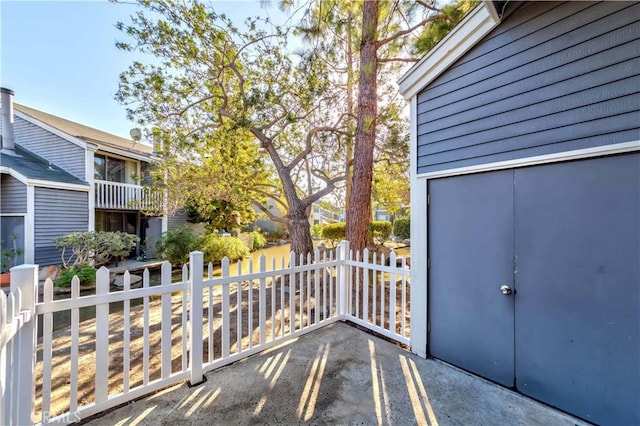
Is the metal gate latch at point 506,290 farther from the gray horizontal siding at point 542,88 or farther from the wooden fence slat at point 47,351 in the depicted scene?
the wooden fence slat at point 47,351

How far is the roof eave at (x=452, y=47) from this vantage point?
2.52 meters

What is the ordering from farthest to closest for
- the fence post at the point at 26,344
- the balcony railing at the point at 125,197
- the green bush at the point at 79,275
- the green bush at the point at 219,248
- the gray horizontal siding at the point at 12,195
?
the balcony railing at the point at 125,197, the green bush at the point at 219,248, the gray horizontal siding at the point at 12,195, the green bush at the point at 79,275, the fence post at the point at 26,344

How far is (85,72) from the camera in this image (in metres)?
6.47

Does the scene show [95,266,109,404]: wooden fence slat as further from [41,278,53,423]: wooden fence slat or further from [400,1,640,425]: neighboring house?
[400,1,640,425]: neighboring house

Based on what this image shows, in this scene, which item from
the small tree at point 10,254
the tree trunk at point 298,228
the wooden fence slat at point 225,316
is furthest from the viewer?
the small tree at point 10,254

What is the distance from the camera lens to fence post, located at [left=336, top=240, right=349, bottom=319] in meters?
4.07

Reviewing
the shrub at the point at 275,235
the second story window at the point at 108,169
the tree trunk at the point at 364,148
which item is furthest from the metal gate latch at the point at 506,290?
the shrub at the point at 275,235

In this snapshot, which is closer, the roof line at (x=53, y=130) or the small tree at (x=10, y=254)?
the small tree at (x=10, y=254)

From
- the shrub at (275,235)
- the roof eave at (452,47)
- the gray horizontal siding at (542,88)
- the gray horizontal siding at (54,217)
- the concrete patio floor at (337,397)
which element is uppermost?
the roof eave at (452,47)

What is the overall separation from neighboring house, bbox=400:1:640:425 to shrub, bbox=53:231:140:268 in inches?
362

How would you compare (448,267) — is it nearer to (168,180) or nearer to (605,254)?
(605,254)

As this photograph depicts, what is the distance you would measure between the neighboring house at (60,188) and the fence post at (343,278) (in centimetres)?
669

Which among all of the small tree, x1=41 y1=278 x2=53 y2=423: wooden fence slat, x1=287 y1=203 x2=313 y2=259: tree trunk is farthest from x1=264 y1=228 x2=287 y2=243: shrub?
x1=41 y1=278 x2=53 y2=423: wooden fence slat

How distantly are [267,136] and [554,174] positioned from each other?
5.90m
